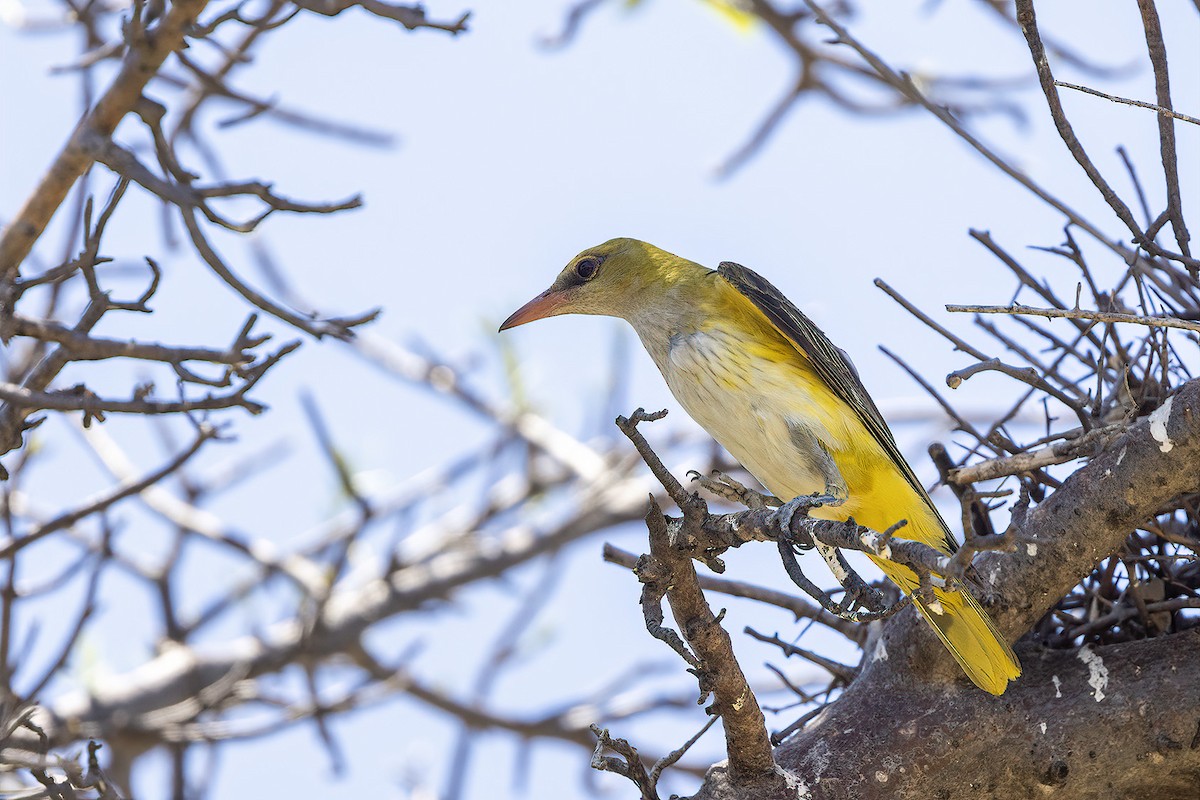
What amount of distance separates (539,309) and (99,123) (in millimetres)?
1987

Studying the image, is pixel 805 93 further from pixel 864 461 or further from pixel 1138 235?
pixel 1138 235

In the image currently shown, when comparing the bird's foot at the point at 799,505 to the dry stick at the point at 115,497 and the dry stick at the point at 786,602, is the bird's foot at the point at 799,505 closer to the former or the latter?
the dry stick at the point at 786,602

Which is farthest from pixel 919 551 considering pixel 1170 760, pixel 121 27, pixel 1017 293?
pixel 121 27

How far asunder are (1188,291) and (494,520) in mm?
4188

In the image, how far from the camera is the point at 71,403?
236 centimetres

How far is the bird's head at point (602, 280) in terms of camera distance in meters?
4.35

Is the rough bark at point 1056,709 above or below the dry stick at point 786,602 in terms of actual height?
below

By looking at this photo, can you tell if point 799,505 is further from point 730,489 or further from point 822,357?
point 822,357

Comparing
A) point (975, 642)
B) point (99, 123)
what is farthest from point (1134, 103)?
point (99, 123)

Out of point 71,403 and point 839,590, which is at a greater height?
point 71,403

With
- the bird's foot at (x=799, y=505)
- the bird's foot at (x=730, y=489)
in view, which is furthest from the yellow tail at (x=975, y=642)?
the bird's foot at (x=730, y=489)

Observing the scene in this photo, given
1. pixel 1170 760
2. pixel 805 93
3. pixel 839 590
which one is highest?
pixel 805 93

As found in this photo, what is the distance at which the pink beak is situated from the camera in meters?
4.43

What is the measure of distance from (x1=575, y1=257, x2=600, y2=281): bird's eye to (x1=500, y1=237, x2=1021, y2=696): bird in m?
0.44
